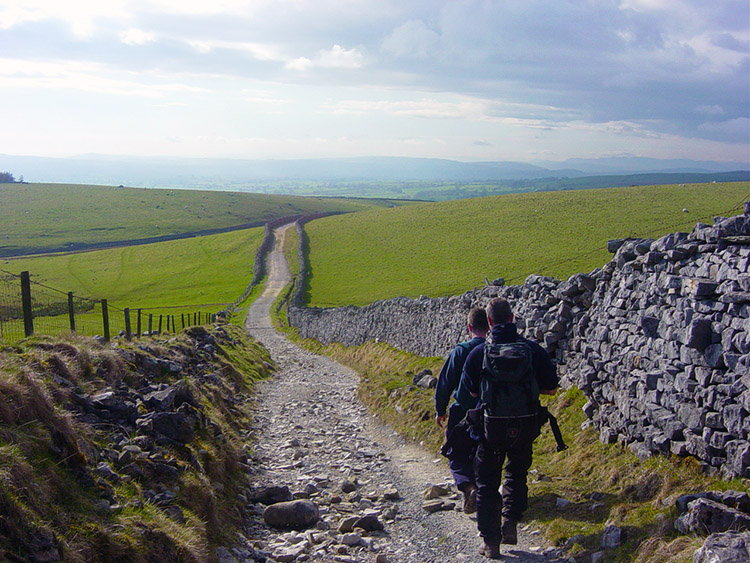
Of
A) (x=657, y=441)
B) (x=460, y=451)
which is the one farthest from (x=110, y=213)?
(x=657, y=441)

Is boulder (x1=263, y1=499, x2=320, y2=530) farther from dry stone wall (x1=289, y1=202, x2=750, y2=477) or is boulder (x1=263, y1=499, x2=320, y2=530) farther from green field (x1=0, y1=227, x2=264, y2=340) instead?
green field (x1=0, y1=227, x2=264, y2=340)

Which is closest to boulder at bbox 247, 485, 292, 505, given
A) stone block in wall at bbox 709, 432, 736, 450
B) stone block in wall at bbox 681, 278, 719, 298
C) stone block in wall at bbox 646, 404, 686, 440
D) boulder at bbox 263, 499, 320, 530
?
boulder at bbox 263, 499, 320, 530

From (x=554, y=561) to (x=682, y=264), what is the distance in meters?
4.19

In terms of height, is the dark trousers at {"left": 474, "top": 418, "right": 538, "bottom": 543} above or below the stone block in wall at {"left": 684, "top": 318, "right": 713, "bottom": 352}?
below

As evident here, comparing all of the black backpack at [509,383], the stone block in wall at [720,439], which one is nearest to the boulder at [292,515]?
the black backpack at [509,383]

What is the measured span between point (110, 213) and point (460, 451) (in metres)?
149

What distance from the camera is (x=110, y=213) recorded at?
14188cm

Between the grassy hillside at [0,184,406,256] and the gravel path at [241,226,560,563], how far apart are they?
107 metres

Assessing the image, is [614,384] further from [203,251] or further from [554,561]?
[203,251]

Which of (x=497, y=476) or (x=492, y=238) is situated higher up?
(x=492, y=238)

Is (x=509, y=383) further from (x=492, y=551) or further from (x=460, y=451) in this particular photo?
(x=492, y=551)

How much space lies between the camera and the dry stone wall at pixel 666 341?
21.2 ft

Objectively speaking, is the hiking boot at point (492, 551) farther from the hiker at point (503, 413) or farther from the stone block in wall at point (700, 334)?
the stone block in wall at point (700, 334)

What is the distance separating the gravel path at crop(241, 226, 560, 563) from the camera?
6.81 metres
